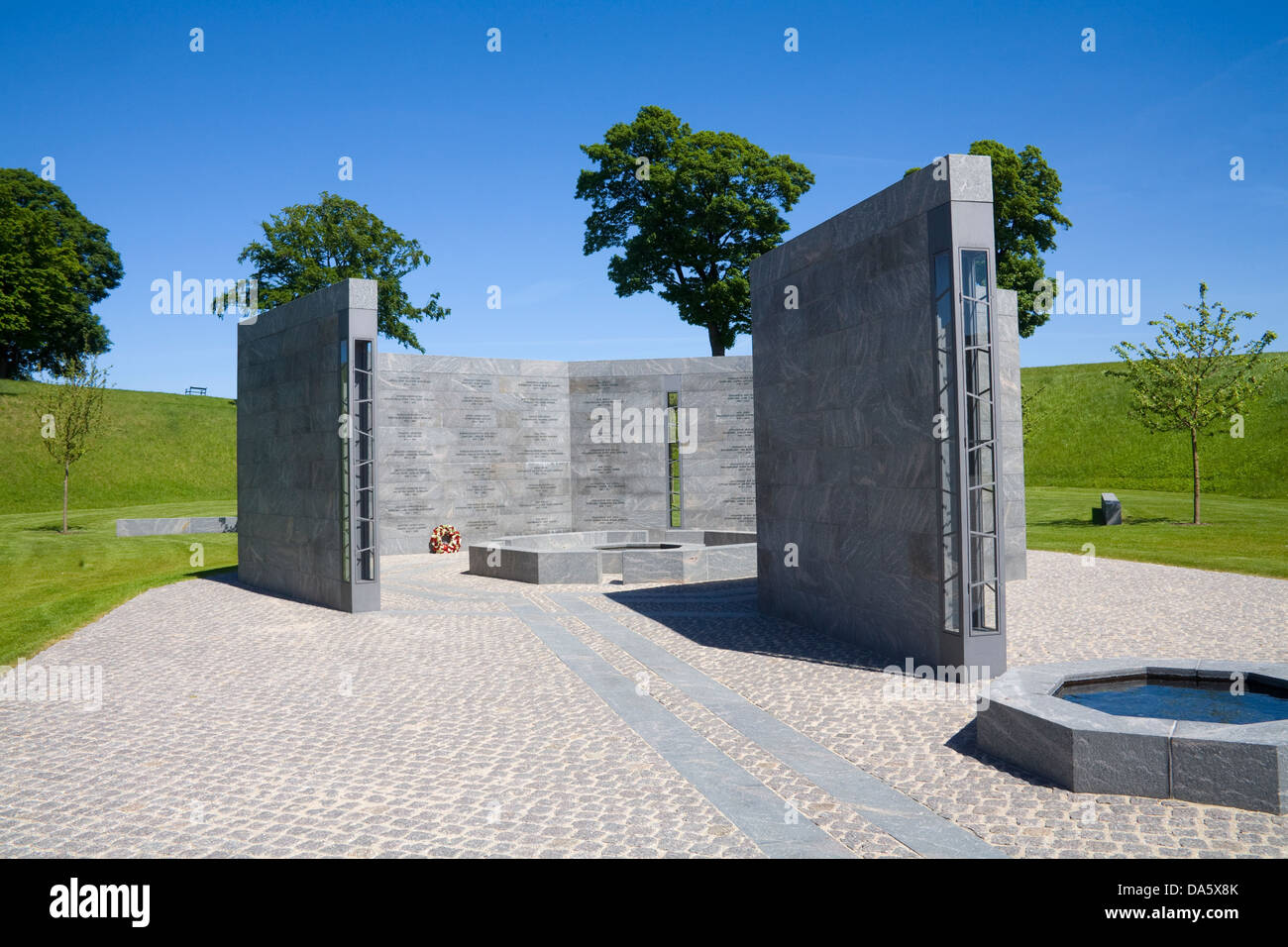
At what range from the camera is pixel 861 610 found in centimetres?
1197

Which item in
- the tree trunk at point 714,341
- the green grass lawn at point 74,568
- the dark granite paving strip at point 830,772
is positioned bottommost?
the dark granite paving strip at point 830,772

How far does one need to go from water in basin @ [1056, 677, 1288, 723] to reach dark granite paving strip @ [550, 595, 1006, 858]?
2.25 metres

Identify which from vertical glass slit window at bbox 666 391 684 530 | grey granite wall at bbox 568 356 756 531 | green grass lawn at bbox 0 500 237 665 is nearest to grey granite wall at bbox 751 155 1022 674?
green grass lawn at bbox 0 500 237 665

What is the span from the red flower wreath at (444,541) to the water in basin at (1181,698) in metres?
20.3

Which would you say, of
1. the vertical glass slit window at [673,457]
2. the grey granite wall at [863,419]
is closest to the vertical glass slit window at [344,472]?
the grey granite wall at [863,419]

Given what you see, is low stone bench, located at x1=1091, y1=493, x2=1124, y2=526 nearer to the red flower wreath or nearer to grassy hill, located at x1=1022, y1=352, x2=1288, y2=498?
grassy hill, located at x1=1022, y1=352, x2=1288, y2=498

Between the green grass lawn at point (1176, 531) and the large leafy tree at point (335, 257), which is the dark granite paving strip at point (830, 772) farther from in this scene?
the large leafy tree at point (335, 257)

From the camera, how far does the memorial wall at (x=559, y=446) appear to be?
25875mm

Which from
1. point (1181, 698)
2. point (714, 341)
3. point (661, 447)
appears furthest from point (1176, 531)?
point (1181, 698)

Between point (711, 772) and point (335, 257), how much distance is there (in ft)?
150

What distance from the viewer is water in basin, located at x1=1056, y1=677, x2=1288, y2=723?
723 centimetres

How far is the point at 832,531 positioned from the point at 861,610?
4.26 feet
